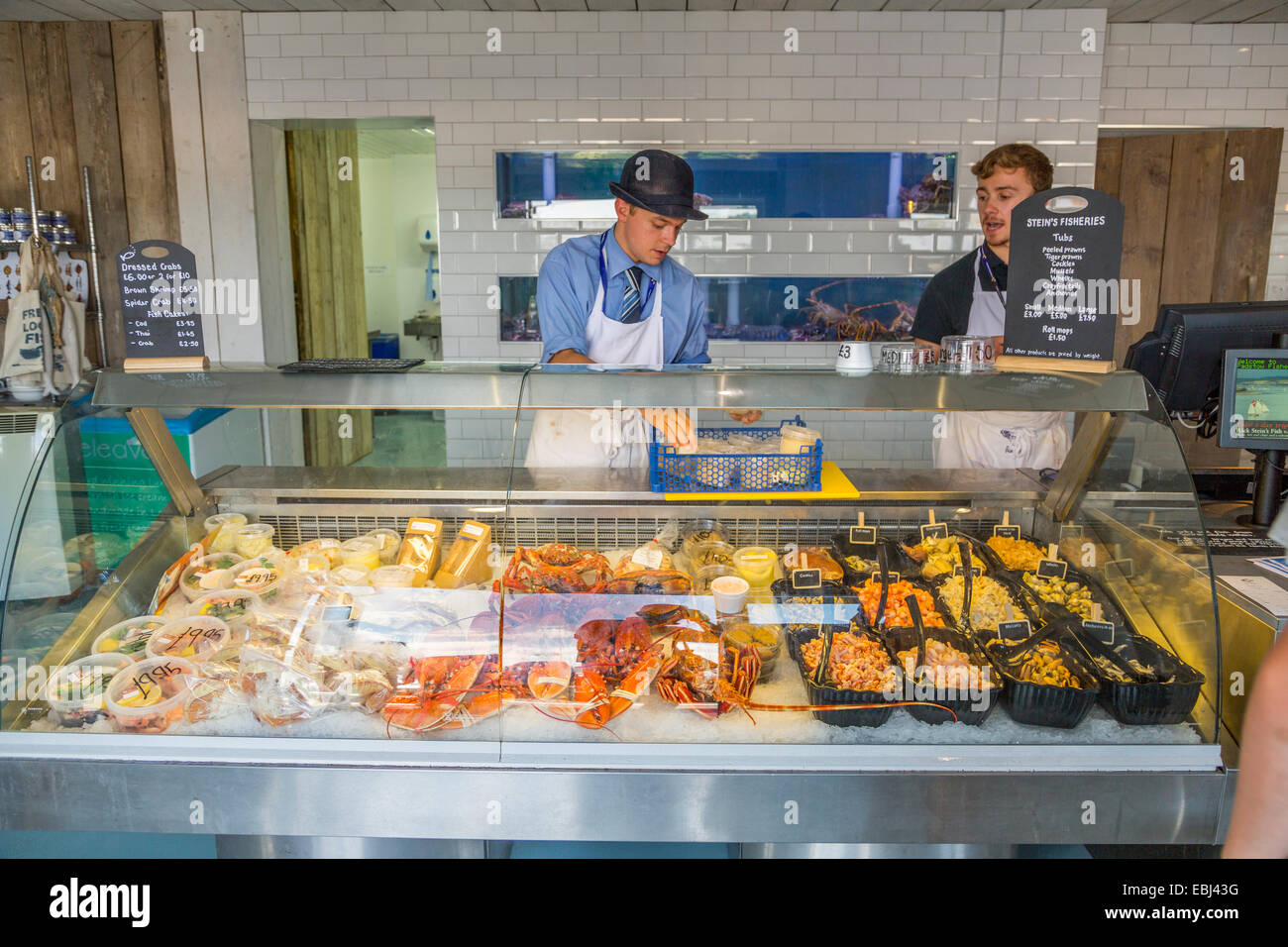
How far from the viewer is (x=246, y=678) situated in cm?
203

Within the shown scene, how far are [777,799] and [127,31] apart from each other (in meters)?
6.04

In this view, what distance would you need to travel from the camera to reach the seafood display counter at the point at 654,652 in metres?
1.88

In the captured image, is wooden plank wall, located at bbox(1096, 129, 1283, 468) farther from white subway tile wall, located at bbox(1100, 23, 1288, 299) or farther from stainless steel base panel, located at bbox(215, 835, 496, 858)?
stainless steel base panel, located at bbox(215, 835, 496, 858)

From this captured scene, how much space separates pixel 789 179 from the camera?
5480mm

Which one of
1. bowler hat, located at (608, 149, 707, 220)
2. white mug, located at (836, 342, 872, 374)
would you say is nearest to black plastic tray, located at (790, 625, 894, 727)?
white mug, located at (836, 342, 872, 374)

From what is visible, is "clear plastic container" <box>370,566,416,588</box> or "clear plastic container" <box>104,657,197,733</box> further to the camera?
"clear plastic container" <box>370,566,416,588</box>

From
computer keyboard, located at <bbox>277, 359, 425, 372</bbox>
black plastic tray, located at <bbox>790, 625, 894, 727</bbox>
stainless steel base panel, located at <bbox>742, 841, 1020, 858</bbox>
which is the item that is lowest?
stainless steel base panel, located at <bbox>742, 841, 1020, 858</bbox>

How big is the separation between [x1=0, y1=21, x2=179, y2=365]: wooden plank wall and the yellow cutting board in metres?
4.81

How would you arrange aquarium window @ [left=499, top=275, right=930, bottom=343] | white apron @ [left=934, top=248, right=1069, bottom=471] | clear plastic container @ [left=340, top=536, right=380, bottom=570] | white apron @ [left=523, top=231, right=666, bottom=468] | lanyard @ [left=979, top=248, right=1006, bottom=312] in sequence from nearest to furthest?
clear plastic container @ [left=340, top=536, right=380, bottom=570], white apron @ [left=523, top=231, right=666, bottom=468], white apron @ [left=934, top=248, right=1069, bottom=471], lanyard @ [left=979, top=248, right=1006, bottom=312], aquarium window @ [left=499, top=275, right=930, bottom=343]

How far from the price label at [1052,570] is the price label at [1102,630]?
215 mm

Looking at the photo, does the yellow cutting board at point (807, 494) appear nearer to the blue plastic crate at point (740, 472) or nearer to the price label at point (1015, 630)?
the blue plastic crate at point (740, 472)

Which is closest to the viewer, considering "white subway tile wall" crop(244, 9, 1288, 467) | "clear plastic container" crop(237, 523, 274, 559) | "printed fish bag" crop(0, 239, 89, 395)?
"clear plastic container" crop(237, 523, 274, 559)

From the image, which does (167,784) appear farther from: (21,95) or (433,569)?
(21,95)

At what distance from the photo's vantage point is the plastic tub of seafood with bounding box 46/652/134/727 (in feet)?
6.46
